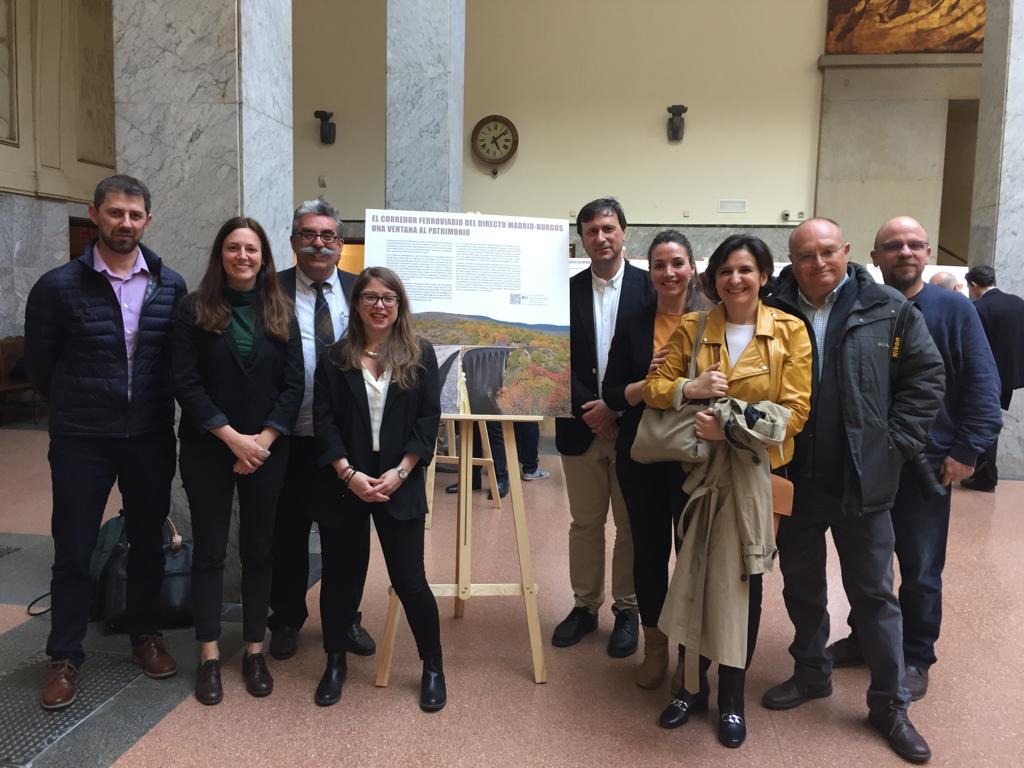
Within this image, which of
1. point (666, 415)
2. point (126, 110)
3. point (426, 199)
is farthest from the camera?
point (426, 199)

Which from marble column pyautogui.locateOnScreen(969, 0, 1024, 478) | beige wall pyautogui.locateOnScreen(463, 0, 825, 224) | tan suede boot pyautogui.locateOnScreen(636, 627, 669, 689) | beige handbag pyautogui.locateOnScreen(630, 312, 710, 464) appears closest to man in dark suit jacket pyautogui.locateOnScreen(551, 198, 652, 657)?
tan suede boot pyautogui.locateOnScreen(636, 627, 669, 689)

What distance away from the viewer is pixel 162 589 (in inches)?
123

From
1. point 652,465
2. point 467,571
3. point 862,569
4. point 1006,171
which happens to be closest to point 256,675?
point 467,571

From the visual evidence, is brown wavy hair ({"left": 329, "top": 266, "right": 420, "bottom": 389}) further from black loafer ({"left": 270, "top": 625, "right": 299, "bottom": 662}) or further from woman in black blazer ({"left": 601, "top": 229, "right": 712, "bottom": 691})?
black loafer ({"left": 270, "top": 625, "right": 299, "bottom": 662})

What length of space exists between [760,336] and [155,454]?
2.16 m

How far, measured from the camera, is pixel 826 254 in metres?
2.39

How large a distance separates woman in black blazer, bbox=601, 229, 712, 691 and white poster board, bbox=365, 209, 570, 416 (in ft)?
0.84

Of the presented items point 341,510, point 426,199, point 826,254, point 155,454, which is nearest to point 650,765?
point 341,510

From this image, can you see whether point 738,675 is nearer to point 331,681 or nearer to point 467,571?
point 467,571

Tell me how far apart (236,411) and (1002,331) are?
18.5ft

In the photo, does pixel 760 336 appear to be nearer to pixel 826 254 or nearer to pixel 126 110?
pixel 826 254

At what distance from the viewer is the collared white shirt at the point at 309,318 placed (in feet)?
9.25

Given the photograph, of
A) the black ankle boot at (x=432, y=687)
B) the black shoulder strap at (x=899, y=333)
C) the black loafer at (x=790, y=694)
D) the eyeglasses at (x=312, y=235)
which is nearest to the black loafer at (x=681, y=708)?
the black loafer at (x=790, y=694)

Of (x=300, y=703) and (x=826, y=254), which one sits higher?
(x=826, y=254)
